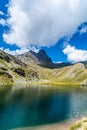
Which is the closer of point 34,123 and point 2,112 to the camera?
point 34,123

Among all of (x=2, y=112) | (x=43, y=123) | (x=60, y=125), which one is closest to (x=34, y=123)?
(x=43, y=123)

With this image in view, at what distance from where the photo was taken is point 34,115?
86188 millimetres

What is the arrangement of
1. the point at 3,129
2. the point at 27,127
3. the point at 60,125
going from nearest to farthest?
the point at 3,129, the point at 27,127, the point at 60,125

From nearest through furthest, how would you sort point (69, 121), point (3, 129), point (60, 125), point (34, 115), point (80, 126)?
point (80, 126) < point (3, 129) < point (60, 125) < point (69, 121) < point (34, 115)

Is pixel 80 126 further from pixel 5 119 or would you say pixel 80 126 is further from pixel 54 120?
pixel 5 119

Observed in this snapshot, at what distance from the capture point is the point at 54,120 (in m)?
79.2

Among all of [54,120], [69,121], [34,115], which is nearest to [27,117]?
[34,115]

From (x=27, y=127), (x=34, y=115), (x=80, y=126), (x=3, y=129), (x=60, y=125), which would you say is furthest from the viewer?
(x=34, y=115)

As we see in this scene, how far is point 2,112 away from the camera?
3393 inches

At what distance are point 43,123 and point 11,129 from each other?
46.4ft

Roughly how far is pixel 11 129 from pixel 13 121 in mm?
10260

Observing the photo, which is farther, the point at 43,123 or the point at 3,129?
the point at 43,123

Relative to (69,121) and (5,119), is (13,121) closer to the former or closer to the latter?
(5,119)

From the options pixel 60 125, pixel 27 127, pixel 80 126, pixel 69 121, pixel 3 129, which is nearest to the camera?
pixel 80 126
